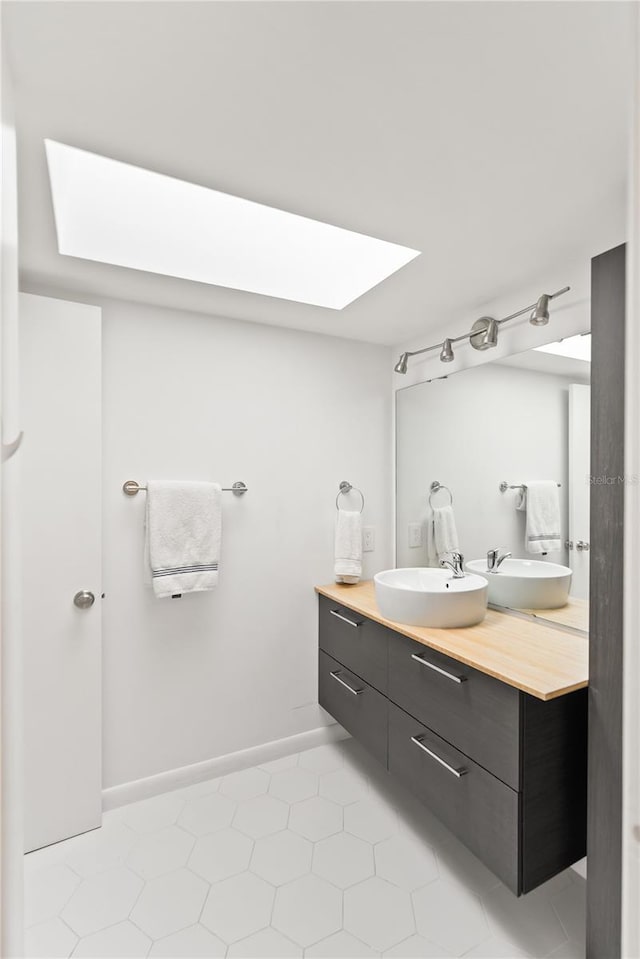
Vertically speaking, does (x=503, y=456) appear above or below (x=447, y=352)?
below

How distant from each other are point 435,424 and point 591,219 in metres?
1.14

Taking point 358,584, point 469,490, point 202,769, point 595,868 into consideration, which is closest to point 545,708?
point 595,868

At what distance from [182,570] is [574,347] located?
1.78 meters

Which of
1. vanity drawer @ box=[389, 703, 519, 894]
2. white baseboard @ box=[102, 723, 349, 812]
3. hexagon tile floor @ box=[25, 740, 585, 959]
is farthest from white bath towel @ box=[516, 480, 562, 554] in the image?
white baseboard @ box=[102, 723, 349, 812]

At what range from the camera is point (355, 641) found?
7.18 feet

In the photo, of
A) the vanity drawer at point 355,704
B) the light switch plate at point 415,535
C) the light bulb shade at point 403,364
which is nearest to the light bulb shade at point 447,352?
the light bulb shade at point 403,364

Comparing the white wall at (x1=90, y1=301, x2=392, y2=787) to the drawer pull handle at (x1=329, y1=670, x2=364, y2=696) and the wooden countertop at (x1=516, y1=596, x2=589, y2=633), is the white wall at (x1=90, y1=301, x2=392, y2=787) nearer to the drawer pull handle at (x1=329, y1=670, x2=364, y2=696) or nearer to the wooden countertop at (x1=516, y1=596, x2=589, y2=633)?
the drawer pull handle at (x1=329, y1=670, x2=364, y2=696)

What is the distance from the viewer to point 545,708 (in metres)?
1.39

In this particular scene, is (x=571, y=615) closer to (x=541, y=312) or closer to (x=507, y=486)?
(x=507, y=486)

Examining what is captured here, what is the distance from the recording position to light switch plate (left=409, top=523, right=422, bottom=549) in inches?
99.7

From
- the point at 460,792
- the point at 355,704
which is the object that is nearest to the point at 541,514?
the point at 460,792

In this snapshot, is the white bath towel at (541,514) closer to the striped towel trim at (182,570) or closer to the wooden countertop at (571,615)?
the wooden countertop at (571,615)

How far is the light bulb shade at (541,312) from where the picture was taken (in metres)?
1.73

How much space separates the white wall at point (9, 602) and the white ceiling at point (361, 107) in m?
0.30
